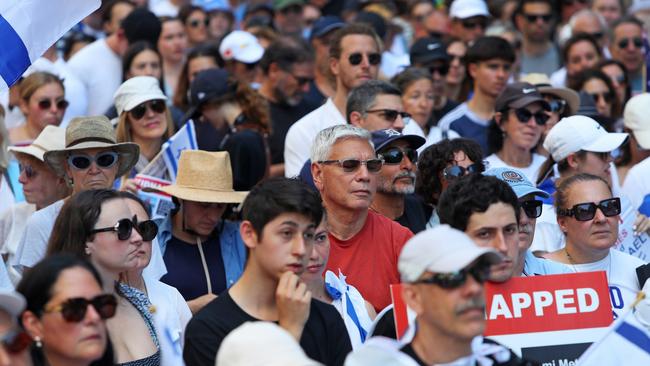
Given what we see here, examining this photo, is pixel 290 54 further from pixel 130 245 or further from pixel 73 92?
pixel 130 245

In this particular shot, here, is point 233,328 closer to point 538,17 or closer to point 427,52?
point 427,52

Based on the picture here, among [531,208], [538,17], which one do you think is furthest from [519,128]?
[538,17]

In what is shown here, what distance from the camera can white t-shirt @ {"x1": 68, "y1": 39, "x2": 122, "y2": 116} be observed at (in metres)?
11.5

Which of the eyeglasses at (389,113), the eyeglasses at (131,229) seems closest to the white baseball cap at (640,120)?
the eyeglasses at (389,113)

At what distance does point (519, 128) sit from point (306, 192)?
4.26 m

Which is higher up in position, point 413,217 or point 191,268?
point 413,217

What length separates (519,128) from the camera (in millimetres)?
9664

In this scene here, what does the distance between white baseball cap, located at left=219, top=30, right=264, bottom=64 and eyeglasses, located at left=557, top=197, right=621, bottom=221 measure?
5.13 metres

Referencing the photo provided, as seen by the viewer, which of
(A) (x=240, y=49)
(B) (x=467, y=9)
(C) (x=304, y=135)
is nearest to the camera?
(C) (x=304, y=135)

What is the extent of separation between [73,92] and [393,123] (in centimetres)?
351

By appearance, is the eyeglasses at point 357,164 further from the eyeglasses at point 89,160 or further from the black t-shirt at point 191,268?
the eyeglasses at point 89,160

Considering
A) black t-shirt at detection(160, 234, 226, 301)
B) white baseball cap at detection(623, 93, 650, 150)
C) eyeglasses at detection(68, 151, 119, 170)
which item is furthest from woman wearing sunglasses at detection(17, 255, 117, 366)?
white baseball cap at detection(623, 93, 650, 150)

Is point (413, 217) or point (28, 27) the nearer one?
point (28, 27)

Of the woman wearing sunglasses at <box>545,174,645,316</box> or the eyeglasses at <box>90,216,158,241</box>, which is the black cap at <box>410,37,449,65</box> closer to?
the woman wearing sunglasses at <box>545,174,645,316</box>
